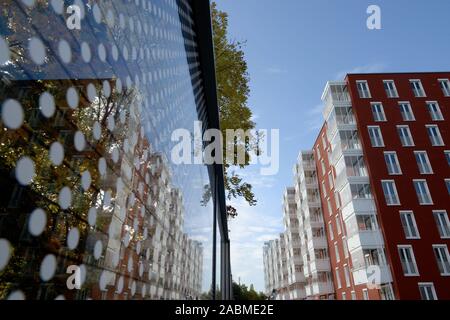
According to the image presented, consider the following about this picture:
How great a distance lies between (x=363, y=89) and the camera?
29125 mm

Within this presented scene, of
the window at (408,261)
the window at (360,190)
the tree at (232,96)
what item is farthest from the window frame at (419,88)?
the tree at (232,96)

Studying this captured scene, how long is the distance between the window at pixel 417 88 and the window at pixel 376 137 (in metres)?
5.58

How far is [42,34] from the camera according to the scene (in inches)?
13.6

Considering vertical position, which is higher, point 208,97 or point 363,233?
point 363,233

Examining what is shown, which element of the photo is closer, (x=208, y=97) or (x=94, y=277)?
(x=94, y=277)

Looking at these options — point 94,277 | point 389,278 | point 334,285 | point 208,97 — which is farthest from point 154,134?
point 334,285

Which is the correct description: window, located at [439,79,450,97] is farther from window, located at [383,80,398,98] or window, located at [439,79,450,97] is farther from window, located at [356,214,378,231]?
window, located at [356,214,378,231]

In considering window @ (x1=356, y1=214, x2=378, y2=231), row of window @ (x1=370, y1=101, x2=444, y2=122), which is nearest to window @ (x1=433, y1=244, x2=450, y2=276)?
window @ (x1=356, y1=214, x2=378, y2=231)

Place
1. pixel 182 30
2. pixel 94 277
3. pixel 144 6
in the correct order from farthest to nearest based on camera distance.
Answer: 1. pixel 182 30
2. pixel 144 6
3. pixel 94 277

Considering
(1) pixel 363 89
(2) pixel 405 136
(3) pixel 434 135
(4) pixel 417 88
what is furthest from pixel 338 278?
(4) pixel 417 88

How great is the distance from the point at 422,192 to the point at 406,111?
7.94m

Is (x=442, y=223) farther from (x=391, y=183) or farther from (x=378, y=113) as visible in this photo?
(x=378, y=113)
